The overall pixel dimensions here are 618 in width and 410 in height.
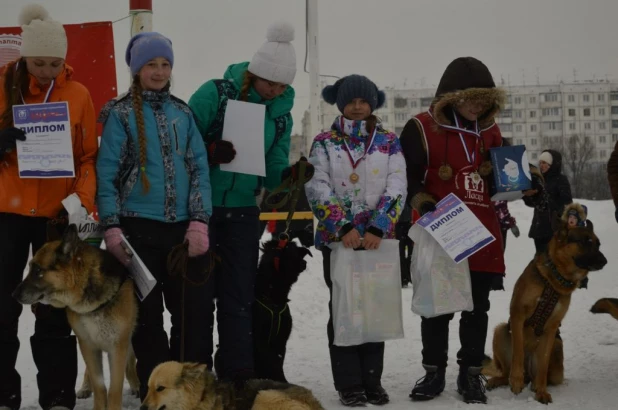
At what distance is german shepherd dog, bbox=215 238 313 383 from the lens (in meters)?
5.18

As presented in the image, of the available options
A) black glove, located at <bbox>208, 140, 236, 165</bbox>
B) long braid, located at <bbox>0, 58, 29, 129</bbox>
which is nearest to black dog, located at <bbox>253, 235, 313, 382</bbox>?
black glove, located at <bbox>208, 140, 236, 165</bbox>

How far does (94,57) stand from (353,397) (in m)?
5.22

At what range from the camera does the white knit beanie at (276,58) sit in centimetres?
491

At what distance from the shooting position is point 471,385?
5195 mm

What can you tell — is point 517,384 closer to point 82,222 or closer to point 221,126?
point 221,126

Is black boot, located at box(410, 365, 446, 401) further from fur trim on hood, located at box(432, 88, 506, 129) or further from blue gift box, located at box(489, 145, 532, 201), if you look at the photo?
fur trim on hood, located at box(432, 88, 506, 129)

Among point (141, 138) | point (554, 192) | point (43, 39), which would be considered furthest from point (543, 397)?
point (554, 192)

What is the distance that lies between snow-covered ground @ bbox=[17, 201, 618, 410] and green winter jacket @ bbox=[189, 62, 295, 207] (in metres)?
1.51

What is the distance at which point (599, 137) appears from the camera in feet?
232

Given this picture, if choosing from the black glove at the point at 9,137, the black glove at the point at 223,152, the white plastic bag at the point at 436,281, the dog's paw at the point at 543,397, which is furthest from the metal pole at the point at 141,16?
the dog's paw at the point at 543,397

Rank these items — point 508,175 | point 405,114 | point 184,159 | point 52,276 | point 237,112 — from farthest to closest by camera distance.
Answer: point 405,114 < point 508,175 < point 237,112 < point 184,159 < point 52,276

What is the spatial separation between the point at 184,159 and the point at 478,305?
2288mm

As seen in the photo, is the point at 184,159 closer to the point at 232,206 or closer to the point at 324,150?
the point at 232,206

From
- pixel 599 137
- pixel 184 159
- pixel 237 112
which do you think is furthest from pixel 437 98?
pixel 599 137
